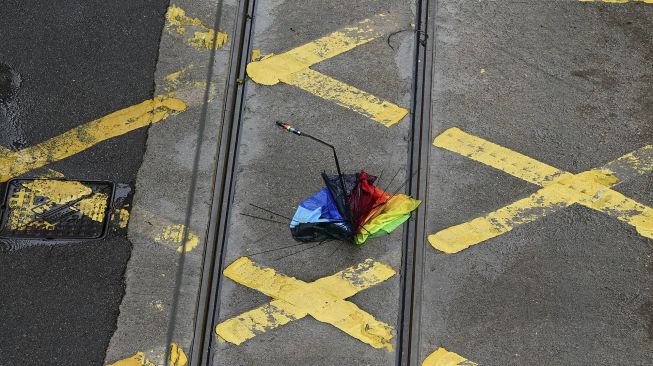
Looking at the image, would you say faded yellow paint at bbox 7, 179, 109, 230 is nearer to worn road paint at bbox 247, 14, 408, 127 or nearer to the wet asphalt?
the wet asphalt

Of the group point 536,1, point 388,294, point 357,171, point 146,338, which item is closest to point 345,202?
point 357,171

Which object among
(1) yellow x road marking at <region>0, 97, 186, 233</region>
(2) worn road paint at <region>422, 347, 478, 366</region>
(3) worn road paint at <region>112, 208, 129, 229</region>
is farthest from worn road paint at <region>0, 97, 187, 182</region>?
(2) worn road paint at <region>422, 347, 478, 366</region>

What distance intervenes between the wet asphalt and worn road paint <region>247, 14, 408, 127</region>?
2.88 ft

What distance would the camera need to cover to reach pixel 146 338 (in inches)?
174

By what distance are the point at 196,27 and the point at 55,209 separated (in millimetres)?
1717

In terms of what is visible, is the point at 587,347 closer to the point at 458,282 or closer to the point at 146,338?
the point at 458,282

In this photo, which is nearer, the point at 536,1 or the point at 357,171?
the point at 357,171

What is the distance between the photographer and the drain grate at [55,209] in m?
4.74

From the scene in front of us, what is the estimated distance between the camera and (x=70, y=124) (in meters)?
5.11

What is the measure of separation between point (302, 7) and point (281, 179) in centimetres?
150

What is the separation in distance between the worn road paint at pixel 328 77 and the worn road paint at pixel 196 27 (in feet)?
1.19

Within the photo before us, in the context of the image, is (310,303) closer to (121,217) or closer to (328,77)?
(121,217)

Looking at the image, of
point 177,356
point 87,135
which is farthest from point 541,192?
point 87,135

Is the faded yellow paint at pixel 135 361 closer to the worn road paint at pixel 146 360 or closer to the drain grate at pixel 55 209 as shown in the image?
the worn road paint at pixel 146 360
